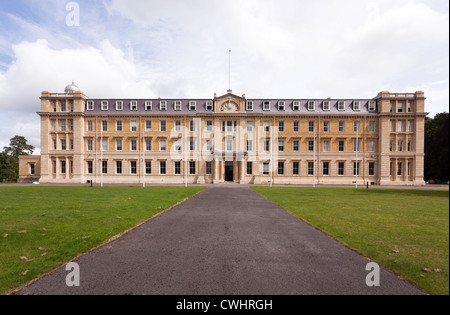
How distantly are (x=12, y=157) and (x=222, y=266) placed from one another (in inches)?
3132

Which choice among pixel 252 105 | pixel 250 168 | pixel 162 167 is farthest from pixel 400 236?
pixel 162 167

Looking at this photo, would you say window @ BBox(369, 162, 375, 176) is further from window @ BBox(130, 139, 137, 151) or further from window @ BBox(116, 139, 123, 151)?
window @ BBox(116, 139, 123, 151)

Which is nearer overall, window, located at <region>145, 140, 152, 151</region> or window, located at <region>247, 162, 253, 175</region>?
window, located at <region>247, 162, 253, 175</region>

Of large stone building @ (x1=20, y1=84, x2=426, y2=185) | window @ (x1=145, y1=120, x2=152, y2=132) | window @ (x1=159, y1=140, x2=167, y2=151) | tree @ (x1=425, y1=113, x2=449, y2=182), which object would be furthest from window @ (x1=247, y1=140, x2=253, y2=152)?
tree @ (x1=425, y1=113, x2=449, y2=182)

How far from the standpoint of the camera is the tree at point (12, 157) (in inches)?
2207

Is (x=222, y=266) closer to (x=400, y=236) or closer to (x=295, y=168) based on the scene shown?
(x=400, y=236)

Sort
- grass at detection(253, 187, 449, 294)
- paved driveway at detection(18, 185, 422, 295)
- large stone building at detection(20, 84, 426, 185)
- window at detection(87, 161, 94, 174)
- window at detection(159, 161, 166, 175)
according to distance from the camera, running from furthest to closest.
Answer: window at detection(87, 161, 94, 174) → window at detection(159, 161, 166, 175) → large stone building at detection(20, 84, 426, 185) → grass at detection(253, 187, 449, 294) → paved driveway at detection(18, 185, 422, 295)

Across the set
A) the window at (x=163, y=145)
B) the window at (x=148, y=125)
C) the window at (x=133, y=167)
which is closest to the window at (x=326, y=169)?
the window at (x=163, y=145)

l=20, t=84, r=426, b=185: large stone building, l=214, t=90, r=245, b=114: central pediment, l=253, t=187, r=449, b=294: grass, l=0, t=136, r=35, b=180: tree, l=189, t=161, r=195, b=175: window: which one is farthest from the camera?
l=0, t=136, r=35, b=180: tree

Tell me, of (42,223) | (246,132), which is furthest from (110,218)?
(246,132)

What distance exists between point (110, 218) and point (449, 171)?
A: 38.9ft

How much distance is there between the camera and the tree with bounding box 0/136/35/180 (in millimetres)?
56062

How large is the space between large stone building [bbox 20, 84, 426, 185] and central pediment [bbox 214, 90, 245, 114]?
19 cm

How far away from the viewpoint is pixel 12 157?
60750 mm
